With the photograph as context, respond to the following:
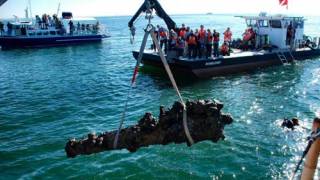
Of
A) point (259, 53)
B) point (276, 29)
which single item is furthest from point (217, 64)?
point (276, 29)

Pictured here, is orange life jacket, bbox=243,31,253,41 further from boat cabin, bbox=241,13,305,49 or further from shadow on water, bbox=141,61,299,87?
shadow on water, bbox=141,61,299,87

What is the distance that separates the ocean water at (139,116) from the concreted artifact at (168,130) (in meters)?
2.87

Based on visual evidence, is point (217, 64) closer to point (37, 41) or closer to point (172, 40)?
point (172, 40)

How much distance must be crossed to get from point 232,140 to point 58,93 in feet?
39.9

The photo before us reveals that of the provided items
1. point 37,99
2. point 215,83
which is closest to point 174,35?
point 215,83

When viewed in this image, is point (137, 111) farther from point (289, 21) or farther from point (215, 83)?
point (289, 21)

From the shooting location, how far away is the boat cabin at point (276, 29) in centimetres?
2920

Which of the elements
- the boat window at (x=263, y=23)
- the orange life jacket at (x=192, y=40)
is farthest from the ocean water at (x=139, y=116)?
the boat window at (x=263, y=23)

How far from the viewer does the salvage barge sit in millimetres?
23797

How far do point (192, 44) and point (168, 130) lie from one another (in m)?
16.0

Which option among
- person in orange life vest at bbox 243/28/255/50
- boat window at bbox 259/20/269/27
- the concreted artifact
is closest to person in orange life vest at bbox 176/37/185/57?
person in orange life vest at bbox 243/28/255/50

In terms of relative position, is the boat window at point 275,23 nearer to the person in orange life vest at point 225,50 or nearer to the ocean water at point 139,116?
the ocean water at point 139,116

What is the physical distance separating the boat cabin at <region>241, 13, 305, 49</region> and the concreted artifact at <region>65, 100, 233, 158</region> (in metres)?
22.8

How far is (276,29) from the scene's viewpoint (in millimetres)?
29203
